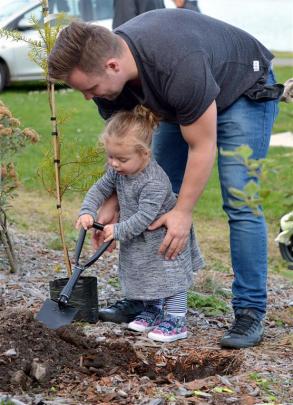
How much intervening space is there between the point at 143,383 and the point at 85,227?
915 mm

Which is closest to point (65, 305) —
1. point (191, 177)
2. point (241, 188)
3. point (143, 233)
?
point (143, 233)

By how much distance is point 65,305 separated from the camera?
4184 mm

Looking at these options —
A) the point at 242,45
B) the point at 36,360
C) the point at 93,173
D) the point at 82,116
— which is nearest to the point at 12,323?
the point at 36,360

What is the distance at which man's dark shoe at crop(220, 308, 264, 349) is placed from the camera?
13.6 feet

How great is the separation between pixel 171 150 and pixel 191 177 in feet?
1.90

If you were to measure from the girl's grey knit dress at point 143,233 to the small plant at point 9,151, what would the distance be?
2.53ft

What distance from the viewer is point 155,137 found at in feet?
14.9

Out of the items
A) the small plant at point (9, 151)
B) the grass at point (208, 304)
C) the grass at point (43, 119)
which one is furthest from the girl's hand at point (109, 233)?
the grass at point (43, 119)

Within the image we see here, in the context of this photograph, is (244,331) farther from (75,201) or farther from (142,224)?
(75,201)

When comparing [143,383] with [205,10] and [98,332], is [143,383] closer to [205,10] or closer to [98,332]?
[98,332]

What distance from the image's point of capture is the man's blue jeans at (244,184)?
4.09m

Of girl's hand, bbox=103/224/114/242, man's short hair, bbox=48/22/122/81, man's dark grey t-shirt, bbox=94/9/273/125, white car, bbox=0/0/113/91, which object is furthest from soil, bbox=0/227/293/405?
white car, bbox=0/0/113/91

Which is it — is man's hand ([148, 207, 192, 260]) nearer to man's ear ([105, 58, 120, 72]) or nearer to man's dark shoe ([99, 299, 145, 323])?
man's dark shoe ([99, 299, 145, 323])

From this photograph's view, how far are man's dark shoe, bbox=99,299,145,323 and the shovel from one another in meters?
0.29
